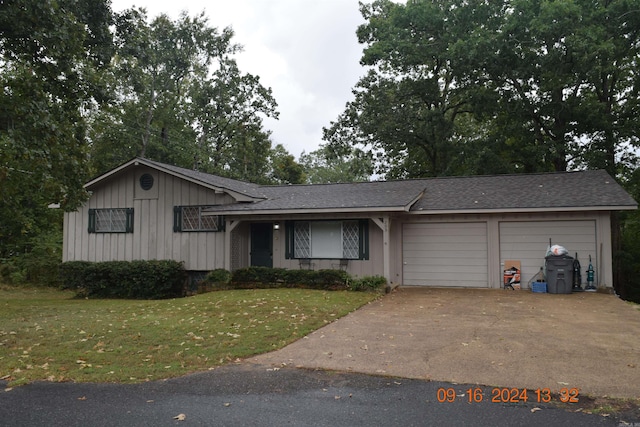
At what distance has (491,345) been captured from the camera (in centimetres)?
612

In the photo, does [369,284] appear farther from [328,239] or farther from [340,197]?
[340,197]

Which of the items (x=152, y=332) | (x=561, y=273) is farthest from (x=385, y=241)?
(x=152, y=332)

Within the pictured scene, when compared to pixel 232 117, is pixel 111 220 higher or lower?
lower

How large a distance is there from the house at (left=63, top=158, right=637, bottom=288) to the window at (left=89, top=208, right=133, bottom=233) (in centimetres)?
3

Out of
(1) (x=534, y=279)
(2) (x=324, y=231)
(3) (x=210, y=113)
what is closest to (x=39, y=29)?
(2) (x=324, y=231)

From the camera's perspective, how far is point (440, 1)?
2197cm

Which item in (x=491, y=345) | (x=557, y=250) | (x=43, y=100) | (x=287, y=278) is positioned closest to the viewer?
(x=491, y=345)

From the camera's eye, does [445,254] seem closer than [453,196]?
Yes

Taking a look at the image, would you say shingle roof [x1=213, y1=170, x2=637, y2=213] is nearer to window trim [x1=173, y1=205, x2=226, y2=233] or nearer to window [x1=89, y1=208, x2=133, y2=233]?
window trim [x1=173, y1=205, x2=226, y2=233]

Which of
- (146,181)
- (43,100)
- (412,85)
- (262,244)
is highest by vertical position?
(412,85)

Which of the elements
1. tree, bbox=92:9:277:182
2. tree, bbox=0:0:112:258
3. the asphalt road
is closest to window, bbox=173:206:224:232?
tree, bbox=0:0:112:258

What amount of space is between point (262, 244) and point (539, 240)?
792cm

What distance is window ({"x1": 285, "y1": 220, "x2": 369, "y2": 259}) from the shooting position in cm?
1271
